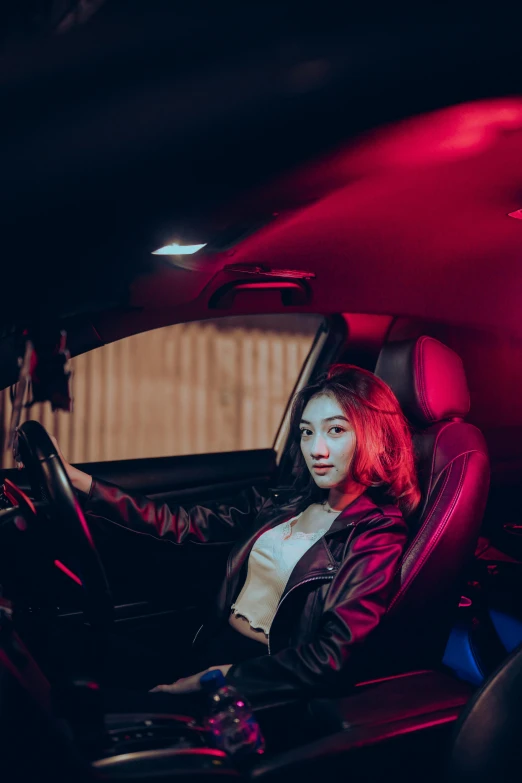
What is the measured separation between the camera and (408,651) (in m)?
1.85

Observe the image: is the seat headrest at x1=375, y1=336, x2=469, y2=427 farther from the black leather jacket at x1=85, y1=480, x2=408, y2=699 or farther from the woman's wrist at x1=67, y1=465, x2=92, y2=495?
the woman's wrist at x1=67, y1=465, x2=92, y2=495

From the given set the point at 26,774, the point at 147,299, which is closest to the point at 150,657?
the point at 26,774

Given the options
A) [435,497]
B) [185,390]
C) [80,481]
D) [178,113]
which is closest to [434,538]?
[435,497]

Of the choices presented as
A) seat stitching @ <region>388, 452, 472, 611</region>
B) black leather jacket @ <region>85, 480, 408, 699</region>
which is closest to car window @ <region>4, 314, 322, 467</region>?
black leather jacket @ <region>85, 480, 408, 699</region>

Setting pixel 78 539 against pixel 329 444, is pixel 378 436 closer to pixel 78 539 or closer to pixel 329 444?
pixel 329 444

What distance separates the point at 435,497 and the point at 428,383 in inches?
13.4

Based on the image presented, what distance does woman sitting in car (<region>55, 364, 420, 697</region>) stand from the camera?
1718 millimetres

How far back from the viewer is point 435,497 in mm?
1962

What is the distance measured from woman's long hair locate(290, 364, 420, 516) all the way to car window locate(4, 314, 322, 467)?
195 inches

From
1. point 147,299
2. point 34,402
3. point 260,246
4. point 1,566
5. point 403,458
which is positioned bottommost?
point 1,566

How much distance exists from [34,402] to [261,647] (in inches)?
35.9

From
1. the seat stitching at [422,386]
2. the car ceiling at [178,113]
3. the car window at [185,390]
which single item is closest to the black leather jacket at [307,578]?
the seat stitching at [422,386]

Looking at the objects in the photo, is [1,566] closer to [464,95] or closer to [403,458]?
[403,458]

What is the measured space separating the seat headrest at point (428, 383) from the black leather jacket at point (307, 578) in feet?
1.04
